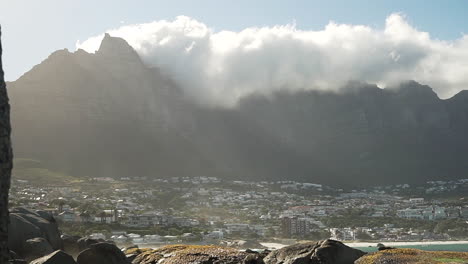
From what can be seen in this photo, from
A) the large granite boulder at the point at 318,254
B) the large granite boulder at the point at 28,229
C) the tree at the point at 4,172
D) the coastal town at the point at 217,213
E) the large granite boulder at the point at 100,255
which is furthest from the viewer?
the coastal town at the point at 217,213

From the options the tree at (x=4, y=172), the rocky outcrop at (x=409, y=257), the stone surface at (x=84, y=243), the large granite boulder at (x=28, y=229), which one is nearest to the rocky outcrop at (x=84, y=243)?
the stone surface at (x=84, y=243)

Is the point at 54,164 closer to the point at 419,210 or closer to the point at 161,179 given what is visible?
the point at 161,179

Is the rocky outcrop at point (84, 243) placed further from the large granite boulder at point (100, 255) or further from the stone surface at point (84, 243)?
the large granite boulder at point (100, 255)

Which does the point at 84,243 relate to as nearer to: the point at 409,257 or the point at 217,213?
the point at 409,257

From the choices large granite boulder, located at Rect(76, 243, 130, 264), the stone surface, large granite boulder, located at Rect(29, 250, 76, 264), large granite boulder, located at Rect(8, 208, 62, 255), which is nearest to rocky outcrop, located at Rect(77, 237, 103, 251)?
the stone surface

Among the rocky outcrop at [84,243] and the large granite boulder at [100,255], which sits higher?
the large granite boulder at [100,255]

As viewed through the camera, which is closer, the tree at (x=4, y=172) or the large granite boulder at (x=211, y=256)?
the tree at (x=4, y=172)

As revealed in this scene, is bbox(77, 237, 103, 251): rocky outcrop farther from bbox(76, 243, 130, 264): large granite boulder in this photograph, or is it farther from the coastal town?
the coastal town
